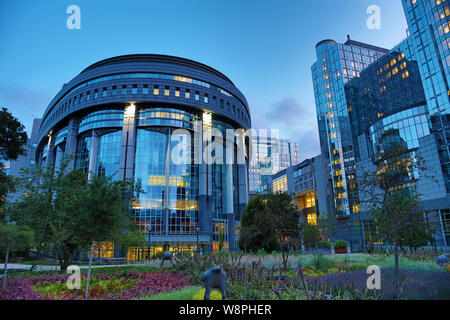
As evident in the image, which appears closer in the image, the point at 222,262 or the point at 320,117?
the point at 222,262

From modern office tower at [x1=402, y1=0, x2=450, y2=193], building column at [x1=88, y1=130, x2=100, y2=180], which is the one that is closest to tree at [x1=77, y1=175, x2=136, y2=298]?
building column at [x1=88, y1=130, x2=100, y2=180]

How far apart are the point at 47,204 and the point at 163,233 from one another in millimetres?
38007

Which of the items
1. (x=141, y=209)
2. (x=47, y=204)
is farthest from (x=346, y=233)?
(x=47, y=204)

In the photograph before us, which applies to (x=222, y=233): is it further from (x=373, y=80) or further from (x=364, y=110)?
(x=373, y=80)

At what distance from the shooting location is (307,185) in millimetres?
101188

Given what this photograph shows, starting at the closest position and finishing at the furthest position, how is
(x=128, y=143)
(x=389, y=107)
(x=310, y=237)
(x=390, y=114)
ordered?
(x=310, y=237)
(x=128, y=143)
(x=390, y=114)
(x=389, y=107)

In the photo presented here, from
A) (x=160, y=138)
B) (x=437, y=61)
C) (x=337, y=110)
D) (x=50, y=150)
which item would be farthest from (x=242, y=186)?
(x=50, y=150)

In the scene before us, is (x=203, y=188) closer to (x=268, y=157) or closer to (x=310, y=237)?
(x=310, y=237)

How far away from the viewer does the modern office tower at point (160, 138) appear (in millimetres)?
57469

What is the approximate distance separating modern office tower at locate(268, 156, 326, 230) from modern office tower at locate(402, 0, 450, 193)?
114ft

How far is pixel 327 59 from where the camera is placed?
87.5 metres

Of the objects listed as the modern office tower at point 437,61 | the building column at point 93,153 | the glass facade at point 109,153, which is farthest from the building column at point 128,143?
the modern office tower at point 437,61

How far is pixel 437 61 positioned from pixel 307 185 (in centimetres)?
5756

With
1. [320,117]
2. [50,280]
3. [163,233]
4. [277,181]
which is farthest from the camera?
[277,181]
